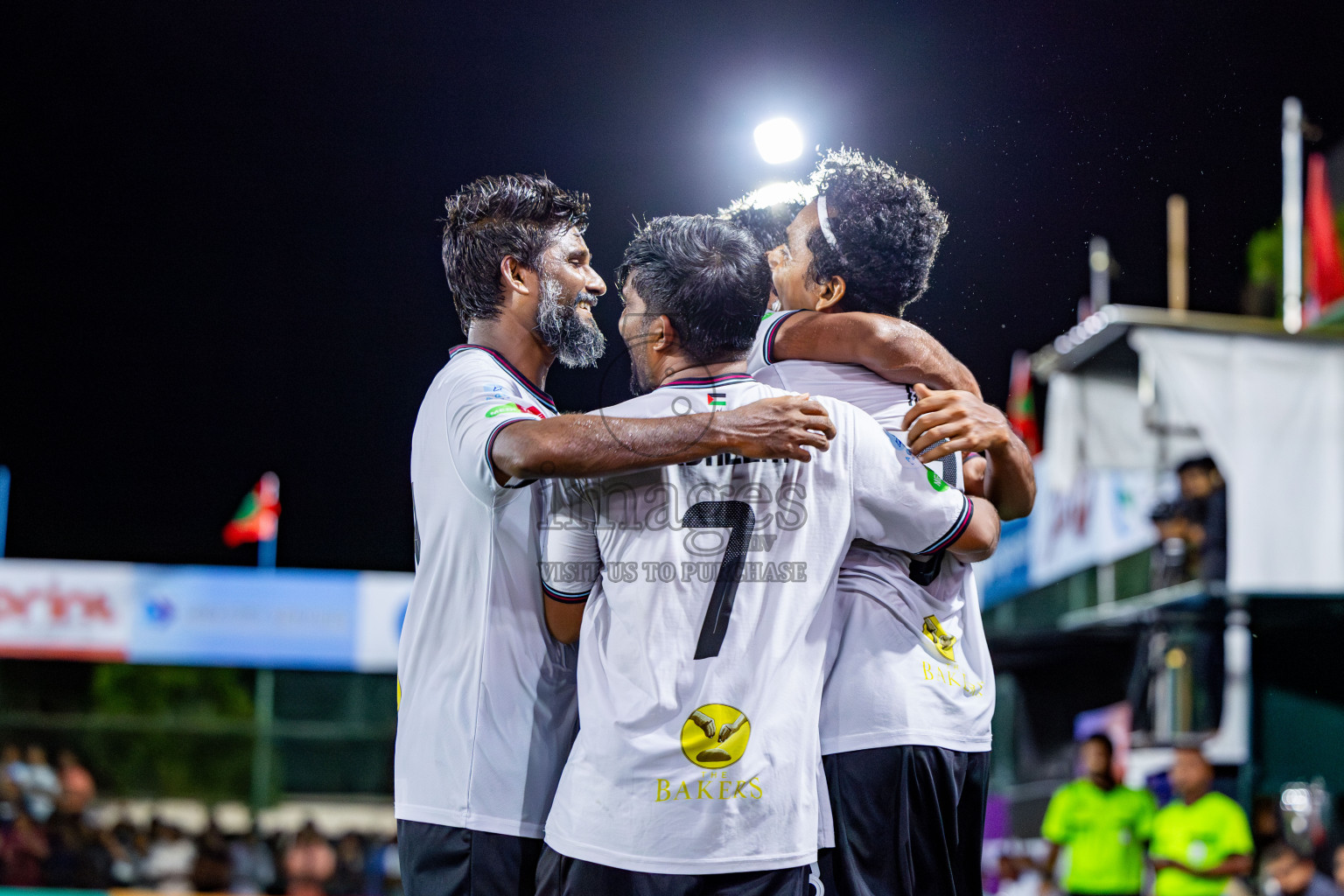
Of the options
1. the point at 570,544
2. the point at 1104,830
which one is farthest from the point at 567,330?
the point at 1104,830

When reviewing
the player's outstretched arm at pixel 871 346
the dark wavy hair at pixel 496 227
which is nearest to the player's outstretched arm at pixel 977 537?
the player's outstretched arm at pixel 871 346

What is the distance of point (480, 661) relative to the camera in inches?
93.7

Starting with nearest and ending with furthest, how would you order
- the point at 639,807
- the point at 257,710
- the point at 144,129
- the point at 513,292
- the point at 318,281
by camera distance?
the point at 639,807, the point at 513,292, the point at 318,281, the point at 144,129, the point at 257,710

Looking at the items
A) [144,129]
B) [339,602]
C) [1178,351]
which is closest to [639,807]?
[144,129]

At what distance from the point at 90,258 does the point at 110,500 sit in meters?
5.40

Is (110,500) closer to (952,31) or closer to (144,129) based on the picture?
(144,129)

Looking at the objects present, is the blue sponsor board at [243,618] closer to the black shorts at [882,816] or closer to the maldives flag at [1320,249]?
the maldives flag at [1320,249]

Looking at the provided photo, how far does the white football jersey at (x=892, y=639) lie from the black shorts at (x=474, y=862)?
62 cm

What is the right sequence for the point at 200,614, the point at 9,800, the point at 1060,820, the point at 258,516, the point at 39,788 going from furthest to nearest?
the point at 258,516 → the point at 200,614 → the point at 39,788 → the point at 9,800 → the point at 1060,820

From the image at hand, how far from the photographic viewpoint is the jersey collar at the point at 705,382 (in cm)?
223

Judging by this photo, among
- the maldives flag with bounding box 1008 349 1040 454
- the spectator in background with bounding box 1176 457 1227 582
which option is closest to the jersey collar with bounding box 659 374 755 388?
the spectator in background with bounding box 1176 457 1227 582

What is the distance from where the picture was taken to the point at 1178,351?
7.99 meters

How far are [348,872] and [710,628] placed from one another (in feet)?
42.2

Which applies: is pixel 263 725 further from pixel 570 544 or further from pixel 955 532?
pixel 955 532
